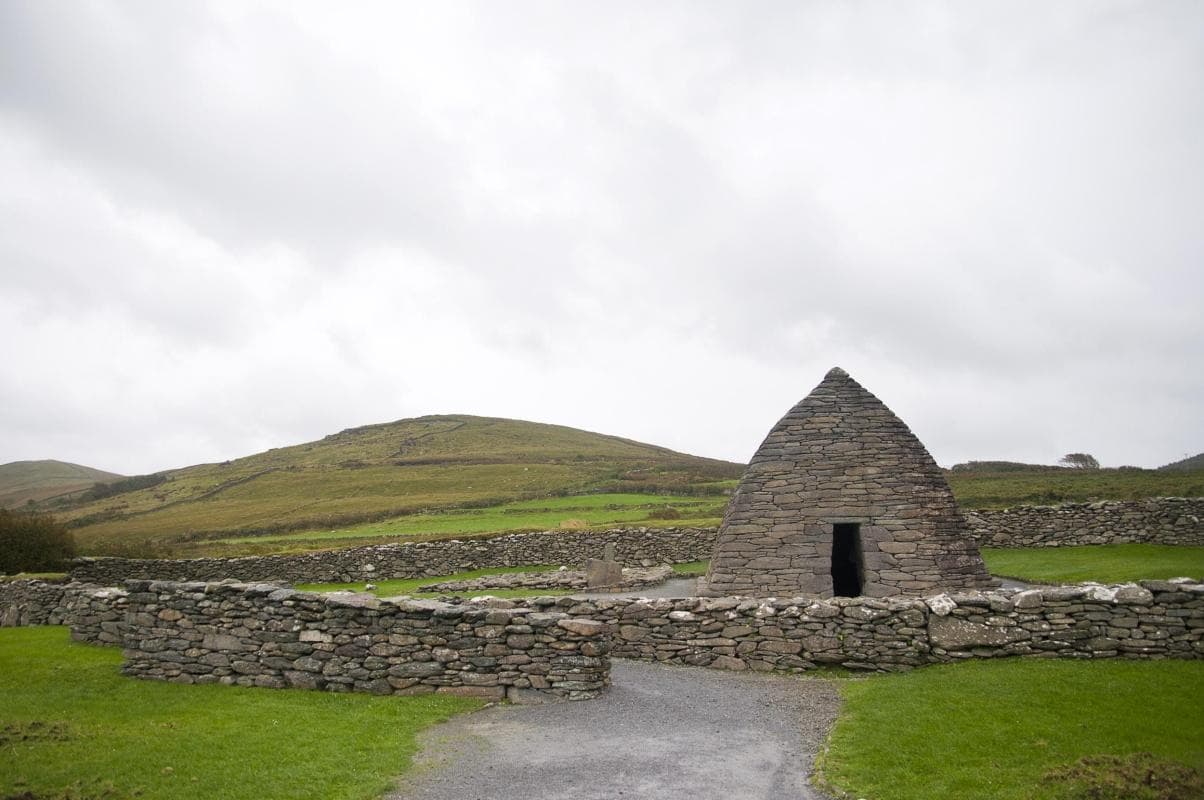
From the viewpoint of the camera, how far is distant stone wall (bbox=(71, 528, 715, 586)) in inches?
1272

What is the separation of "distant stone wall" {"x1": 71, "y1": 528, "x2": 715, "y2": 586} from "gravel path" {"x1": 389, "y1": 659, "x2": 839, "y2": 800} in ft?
70.5

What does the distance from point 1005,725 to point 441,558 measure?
27867 mm

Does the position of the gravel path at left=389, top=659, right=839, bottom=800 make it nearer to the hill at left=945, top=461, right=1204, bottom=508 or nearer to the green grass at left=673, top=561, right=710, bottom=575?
the green grass at left=673, top=561, right=710, bottom=575

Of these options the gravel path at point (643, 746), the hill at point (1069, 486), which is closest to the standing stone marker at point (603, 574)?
the gravel path at point (643, 746)

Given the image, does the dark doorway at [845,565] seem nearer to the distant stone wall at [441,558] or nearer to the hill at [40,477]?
the distant stone wall at [441,558]

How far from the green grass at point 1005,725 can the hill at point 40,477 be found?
549 ft

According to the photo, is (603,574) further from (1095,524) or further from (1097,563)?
(1095,524)

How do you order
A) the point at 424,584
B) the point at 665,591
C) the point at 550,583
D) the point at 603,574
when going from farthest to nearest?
1. the point at 424,584
2. the point at 550,583
3. the point at 603,574
4. the point at 665,591

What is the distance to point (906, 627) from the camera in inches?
467

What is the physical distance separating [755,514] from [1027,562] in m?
13.5

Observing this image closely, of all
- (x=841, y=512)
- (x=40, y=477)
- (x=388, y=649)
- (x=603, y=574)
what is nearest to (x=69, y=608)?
(x=388, y=649)

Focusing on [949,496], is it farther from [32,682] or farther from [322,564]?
[322,564]

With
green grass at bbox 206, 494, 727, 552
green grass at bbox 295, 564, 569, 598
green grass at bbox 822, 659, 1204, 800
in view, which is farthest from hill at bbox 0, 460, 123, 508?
green grass at bbox 822, 659, 1204, 800

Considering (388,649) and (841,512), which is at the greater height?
(841,512)
